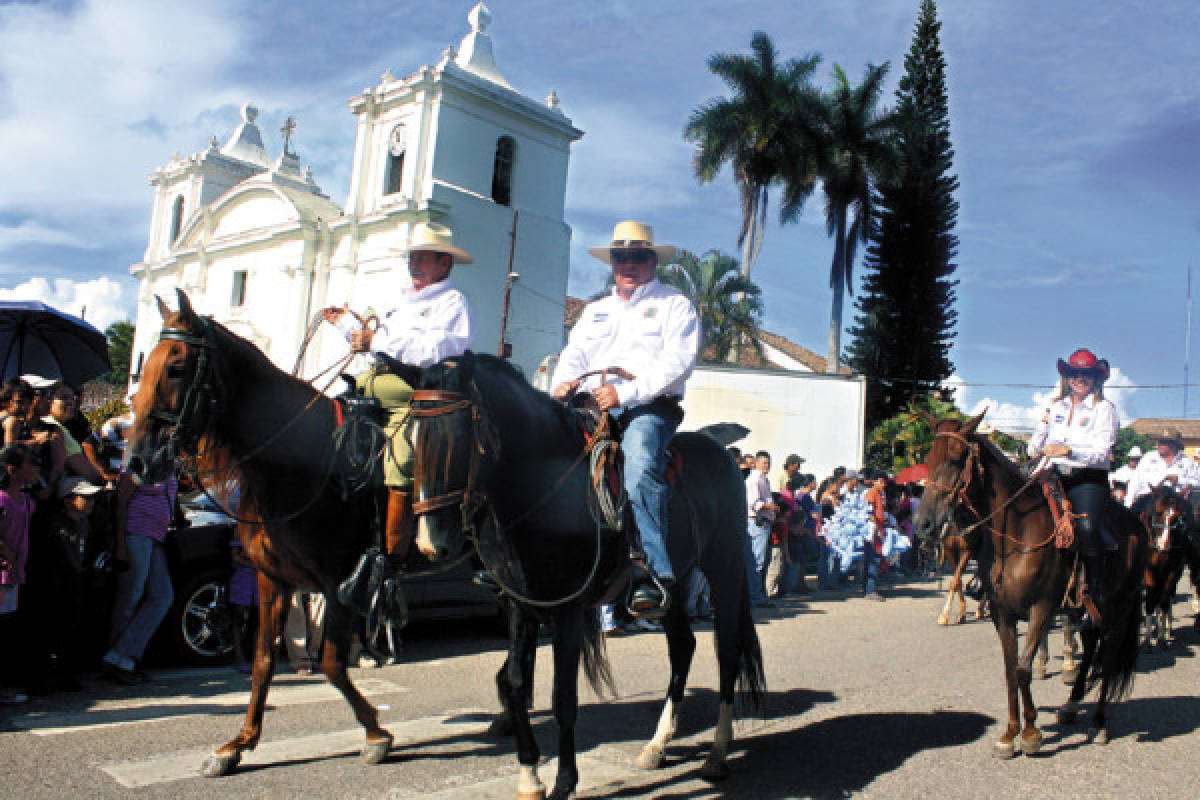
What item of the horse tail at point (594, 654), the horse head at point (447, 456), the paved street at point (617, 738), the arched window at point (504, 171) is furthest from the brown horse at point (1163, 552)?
the arched window at point (504, 171)

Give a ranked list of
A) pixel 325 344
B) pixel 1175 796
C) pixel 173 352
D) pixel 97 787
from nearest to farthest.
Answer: pixel 97 787 → pixel 173 352 → pixel 1175 796 → pixel 325 344

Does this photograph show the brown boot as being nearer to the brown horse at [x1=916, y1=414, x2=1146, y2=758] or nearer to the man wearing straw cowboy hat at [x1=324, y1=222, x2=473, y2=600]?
the man wearing straw cowboy hat at [x1=324, y1=222, x2=473, y2=600]

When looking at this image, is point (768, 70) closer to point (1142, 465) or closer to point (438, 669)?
point (1142, 465)

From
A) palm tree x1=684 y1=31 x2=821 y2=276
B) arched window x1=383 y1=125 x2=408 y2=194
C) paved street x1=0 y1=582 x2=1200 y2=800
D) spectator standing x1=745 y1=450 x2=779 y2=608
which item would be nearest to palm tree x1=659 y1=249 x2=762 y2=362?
palm tree x1=684 y1=31 x2=821 y2=276

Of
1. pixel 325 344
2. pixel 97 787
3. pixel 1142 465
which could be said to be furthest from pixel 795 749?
pixel 325 344

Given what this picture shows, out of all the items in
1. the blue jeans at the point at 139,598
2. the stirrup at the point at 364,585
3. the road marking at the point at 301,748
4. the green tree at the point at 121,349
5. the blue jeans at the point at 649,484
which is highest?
the green tree at the point at 121,349

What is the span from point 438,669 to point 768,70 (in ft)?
111

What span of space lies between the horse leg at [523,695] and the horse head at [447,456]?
34.8 inches

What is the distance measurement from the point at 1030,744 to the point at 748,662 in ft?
6.20

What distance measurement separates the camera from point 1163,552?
427 inches

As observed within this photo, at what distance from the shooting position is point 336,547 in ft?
17.6

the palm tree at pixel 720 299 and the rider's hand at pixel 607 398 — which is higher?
the palm tree at pixel 720 299

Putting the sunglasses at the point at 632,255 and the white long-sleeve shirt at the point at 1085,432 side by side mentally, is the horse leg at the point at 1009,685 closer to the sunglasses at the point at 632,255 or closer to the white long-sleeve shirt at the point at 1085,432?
the white long-sleeve shirt at the point at 1085,432

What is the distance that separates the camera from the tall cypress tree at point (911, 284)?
125ft
